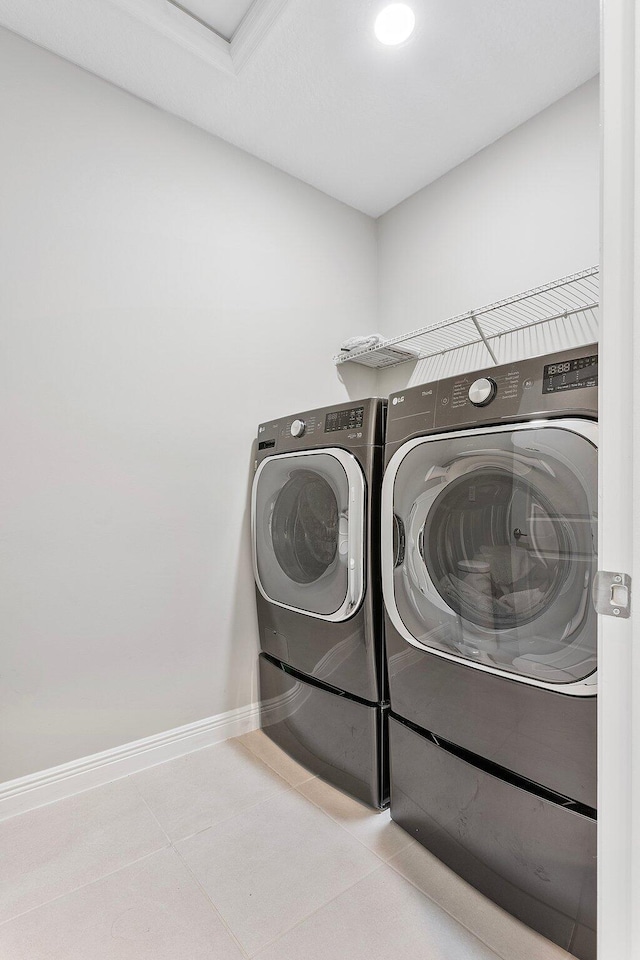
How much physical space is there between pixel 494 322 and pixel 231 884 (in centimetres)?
215

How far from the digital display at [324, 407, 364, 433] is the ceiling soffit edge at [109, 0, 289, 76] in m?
1.25

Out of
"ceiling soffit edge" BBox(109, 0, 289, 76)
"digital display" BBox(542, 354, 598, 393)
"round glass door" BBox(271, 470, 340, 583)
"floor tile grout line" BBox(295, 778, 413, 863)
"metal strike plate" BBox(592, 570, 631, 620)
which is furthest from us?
"round glass door" BBox(271, 470, 340, 583)

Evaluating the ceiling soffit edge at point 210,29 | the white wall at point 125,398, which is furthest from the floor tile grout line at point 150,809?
the ceiling soffit edge at point 210,29

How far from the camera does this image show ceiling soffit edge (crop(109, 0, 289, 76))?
61.4 inches

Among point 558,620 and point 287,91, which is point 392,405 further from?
point 287,91

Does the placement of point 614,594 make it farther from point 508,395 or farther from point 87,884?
point 87,884

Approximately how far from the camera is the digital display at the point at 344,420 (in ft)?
5.34

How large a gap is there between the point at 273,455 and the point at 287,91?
1360mm

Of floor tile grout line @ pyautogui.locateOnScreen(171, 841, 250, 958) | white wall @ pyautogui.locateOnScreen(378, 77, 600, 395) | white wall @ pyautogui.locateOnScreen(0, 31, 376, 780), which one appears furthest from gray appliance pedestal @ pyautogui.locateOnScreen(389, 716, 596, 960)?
white wall @ pyautogui.locateOnScreen(378, 77, 600, 395)

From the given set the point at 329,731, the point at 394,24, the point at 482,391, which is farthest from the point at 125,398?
the point at 394,24

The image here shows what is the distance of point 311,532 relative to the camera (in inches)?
69.9

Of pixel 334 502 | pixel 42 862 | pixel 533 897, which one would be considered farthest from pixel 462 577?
pixel 42 862

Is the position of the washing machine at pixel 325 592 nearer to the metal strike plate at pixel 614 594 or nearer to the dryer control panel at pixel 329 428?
the dryer control panel at pixel 329 428

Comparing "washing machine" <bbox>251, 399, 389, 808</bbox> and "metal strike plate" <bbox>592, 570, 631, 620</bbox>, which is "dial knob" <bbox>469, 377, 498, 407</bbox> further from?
"metal strike plate" <bbox>592, 570, 631, 620</bbox>
